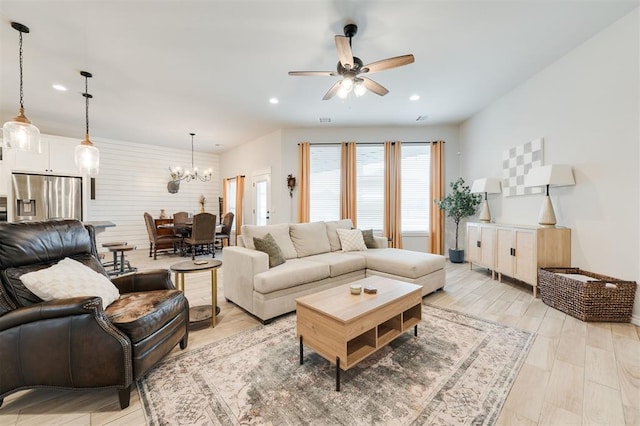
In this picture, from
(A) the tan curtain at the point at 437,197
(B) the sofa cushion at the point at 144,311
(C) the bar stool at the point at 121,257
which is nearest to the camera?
(B) the sofa cushion at the point at 144,311

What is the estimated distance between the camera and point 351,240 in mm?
4004

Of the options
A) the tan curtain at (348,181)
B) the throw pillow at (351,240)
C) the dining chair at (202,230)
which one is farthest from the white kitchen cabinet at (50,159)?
the throw pillow at (351,240)

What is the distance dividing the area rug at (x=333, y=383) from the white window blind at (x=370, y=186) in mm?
3468

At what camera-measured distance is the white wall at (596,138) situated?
2.57 metres

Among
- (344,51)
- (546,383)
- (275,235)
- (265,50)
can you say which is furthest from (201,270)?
(546,383)

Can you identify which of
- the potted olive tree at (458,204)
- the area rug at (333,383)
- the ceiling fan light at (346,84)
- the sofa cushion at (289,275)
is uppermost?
the ceiling fan light at (346,84)

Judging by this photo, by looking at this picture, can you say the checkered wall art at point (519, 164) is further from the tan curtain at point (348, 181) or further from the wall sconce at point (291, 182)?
the wall sconce at point (291, 182)

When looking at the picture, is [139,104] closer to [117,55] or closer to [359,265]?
[117,55]

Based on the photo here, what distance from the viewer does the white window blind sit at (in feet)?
18.5

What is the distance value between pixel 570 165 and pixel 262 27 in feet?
12.8

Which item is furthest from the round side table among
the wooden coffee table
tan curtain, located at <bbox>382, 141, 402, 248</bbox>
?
tan curtain, located at <bbox>382, 141, 402, 248</bbox>

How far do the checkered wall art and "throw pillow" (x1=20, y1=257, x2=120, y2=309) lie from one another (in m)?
5.04

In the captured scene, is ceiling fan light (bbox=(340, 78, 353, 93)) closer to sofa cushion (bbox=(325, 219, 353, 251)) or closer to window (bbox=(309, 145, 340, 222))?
sofa cushion (bbox=(325, 219, 353, 251))

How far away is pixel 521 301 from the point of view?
3131 mm
